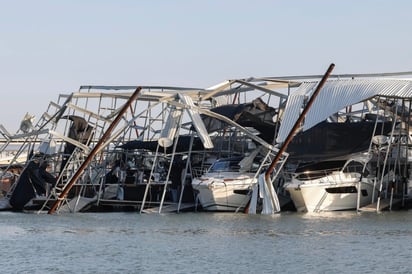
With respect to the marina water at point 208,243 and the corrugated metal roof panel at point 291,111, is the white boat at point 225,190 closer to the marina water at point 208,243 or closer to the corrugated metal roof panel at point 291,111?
the marina water at point 208,243

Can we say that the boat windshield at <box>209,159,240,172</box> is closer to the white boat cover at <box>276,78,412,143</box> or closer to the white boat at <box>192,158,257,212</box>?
the white boat at <box>192,158,257,212</box>

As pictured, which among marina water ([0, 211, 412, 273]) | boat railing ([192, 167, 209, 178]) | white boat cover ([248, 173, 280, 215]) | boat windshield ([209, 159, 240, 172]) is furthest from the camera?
boat railing ([192, 167, 209, 178])

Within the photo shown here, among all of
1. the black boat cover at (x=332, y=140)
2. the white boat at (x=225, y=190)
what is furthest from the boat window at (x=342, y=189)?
the white boat at (x=225, y=190)

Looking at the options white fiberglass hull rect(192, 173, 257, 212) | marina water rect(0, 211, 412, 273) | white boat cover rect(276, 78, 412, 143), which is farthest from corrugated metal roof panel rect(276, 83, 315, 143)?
marina water rect(0, 211, 412, 273)

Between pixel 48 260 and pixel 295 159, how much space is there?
2836cm

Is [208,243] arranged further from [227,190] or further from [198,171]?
[198,171]

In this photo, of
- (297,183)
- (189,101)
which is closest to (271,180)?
(297,183)

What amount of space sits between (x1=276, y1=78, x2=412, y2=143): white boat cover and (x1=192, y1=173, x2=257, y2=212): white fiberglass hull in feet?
11.6

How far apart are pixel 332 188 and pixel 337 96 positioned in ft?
20.4

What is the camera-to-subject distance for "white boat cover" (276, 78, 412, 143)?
65000 mm

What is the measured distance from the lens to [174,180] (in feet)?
242

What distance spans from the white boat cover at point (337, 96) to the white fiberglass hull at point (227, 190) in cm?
354

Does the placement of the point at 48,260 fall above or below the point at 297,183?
below

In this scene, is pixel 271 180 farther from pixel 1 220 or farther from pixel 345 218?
pixel 1 220
